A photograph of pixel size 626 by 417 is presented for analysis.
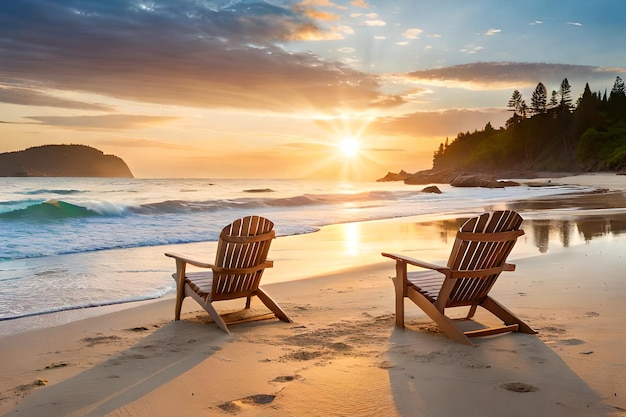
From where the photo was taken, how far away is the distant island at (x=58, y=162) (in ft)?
362

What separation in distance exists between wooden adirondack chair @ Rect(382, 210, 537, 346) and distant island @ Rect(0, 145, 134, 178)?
12032cm

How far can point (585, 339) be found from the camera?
4.98 meters

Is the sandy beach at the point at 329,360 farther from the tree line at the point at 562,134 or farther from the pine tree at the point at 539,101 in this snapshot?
the pine tree at the point at 539,101

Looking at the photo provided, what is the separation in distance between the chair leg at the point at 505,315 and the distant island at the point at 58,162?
120603 mm

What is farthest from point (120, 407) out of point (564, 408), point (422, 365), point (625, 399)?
point (625, 399)

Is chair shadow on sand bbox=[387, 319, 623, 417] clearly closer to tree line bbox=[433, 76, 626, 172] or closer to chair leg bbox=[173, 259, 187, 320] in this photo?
chair leg bbox=[173, 259, 187, 320]

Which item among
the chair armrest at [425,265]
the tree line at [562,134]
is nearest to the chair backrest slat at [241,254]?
the chair armrest at [425,265]

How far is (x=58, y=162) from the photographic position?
118 m

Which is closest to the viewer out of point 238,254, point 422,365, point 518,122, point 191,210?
point 422,365

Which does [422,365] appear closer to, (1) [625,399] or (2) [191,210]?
(1) [625,399]

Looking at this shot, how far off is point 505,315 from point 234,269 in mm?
2816

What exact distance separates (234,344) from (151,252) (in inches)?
301

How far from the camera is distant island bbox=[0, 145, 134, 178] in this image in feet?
362

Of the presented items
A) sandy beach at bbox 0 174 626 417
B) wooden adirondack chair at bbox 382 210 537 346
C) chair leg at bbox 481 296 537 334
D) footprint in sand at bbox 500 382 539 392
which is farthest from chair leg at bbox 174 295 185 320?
footprint in sand at bbox 500 382 539 392
